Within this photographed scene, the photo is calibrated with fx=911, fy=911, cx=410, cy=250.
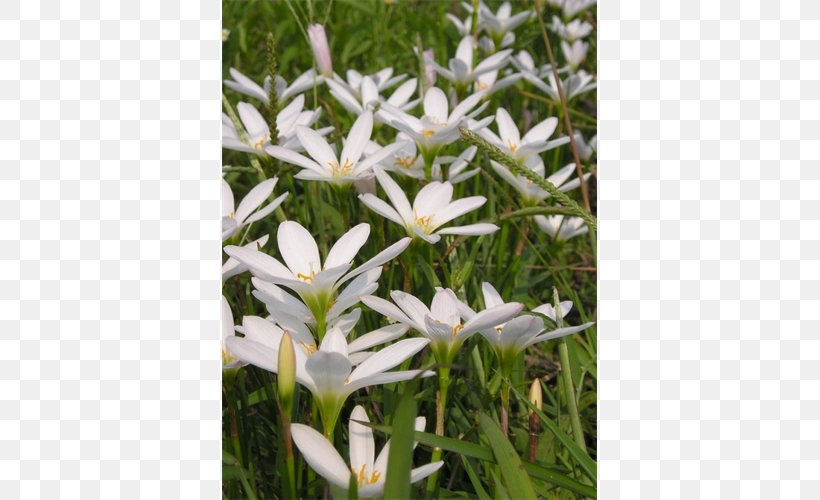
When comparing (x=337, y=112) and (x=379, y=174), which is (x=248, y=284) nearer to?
(x=379, y=174)

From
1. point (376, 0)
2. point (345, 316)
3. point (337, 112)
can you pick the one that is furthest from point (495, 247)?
point (376, 0)

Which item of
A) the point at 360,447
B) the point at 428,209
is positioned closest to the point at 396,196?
the point at 428,209

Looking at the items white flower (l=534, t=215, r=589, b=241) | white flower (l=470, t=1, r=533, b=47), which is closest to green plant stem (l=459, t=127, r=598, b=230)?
white flower (l=534, t=215, r=589, b=241)

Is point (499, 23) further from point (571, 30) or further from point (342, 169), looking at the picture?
point (342, 169)

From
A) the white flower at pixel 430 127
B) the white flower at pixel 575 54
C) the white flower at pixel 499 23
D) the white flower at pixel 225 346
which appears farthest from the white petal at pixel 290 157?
the white flower at pixel 575 54

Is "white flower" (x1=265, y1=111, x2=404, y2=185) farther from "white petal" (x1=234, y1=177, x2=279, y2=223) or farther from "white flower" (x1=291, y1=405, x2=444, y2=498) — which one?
"white flower" (x1=291, y1=405, x2=444, y2=498)
